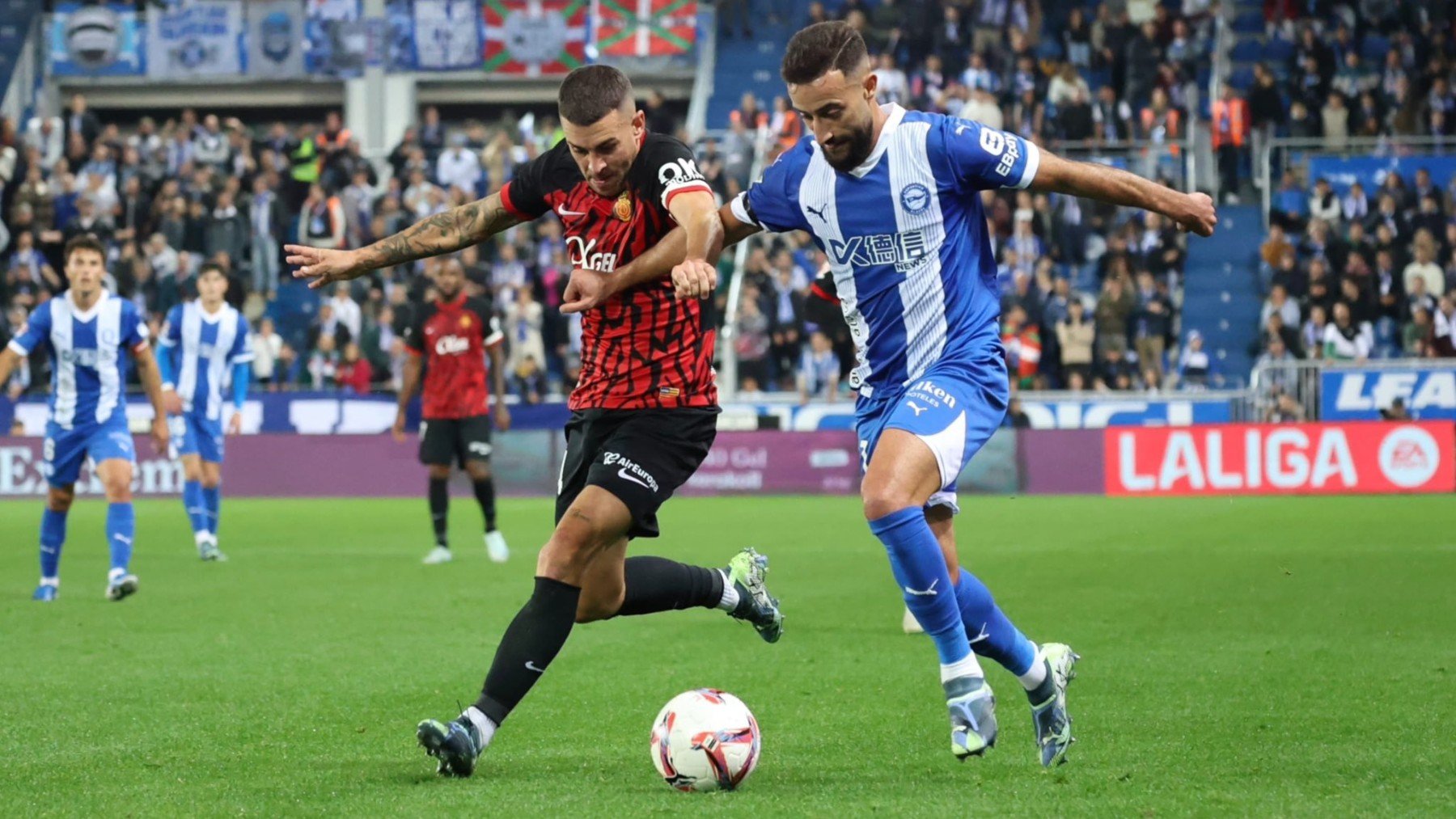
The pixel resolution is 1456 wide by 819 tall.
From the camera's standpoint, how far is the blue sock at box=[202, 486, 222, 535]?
15523 millimetres

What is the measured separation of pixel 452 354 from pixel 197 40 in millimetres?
22049

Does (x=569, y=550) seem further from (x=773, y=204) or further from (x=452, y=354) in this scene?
(x=452, y=354)

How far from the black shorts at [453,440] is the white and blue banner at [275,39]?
21.2m

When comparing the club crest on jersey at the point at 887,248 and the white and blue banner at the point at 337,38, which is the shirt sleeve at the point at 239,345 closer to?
the club crest on jersey at the point at 887,248

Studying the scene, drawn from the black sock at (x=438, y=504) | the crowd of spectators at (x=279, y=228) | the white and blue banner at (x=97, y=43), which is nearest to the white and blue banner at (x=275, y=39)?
the white and blue banner at (x=97, y=43)

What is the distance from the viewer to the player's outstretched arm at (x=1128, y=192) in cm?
577

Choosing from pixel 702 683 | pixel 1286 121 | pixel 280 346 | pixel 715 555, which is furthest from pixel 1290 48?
pixel 702 683

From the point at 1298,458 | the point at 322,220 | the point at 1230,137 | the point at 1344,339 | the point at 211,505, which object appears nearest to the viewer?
the point at 211,505

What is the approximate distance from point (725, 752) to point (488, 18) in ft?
95.3

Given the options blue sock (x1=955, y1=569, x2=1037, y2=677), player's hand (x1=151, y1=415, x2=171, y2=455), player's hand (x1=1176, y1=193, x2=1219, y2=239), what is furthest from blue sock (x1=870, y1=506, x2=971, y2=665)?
player's hand (x1=151, y1=415, x2=171, y2=455)

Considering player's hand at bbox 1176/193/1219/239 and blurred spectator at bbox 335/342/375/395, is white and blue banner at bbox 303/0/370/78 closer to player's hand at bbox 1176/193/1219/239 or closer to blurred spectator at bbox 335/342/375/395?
blurred spectator at bbox 335/342/375/395

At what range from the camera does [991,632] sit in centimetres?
603

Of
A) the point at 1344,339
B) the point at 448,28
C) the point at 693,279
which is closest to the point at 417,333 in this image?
the point at 693,279

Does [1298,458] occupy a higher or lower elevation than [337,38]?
lower
